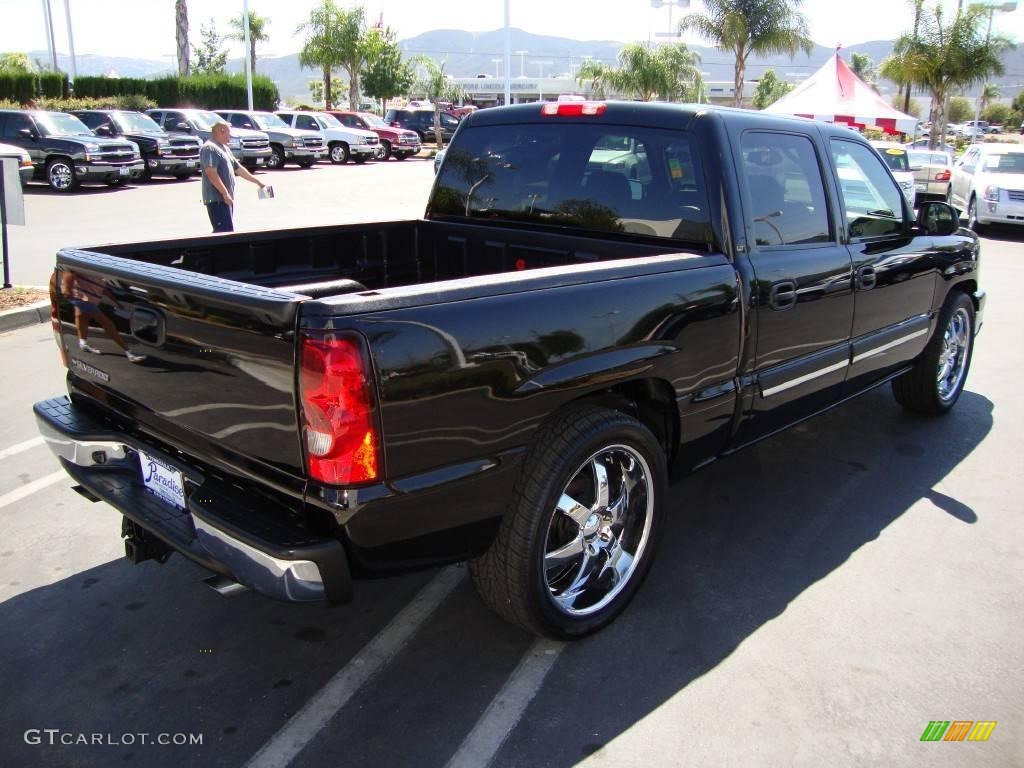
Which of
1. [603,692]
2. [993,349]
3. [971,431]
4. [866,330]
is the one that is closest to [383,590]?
[603,692]

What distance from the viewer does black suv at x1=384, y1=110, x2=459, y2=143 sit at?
4121cm

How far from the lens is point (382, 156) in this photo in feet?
109

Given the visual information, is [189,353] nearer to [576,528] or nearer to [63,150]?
[576,528]

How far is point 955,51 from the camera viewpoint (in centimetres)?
2948

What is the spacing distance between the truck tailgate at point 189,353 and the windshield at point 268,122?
25.9 metres

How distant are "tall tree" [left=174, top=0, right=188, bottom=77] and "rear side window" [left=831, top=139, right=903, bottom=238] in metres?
40.5

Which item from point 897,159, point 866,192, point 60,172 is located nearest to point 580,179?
point 866,192

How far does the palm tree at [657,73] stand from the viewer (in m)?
42.9

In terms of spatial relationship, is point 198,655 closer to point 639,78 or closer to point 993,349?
point 993,349

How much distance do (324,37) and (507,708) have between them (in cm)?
4967

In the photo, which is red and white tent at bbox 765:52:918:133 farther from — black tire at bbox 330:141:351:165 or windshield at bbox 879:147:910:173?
black tire at bbox 330:141:351:165

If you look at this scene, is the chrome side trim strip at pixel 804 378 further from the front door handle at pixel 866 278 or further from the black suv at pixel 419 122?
the black suv at pixel 419 122

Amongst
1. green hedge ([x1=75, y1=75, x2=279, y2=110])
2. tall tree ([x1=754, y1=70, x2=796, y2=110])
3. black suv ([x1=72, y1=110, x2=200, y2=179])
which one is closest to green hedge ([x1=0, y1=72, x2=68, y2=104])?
green hedge ([x1=75, y1=75, x2=279, y2=110])

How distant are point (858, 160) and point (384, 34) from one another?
50.8m
